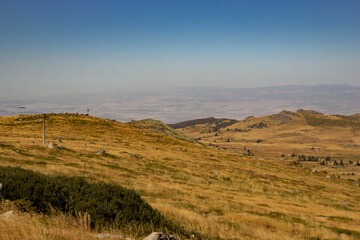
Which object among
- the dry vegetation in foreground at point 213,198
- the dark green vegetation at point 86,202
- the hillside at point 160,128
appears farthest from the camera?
the hillside at point 160,128

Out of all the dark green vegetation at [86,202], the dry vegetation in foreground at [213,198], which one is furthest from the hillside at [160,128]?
the dark green vegetation at [86,202]

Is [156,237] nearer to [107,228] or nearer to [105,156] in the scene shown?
[107,228]

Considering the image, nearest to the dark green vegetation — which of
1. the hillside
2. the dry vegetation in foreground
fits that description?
the dry vegetation in foreground

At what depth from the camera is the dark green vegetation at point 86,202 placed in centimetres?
883

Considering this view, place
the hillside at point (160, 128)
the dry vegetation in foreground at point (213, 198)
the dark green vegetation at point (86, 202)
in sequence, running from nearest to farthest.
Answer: the dark green vegetation at point (86, 202) < the dry vegetation in foreground at point (213, 198) < the hillside at point (160, 128)

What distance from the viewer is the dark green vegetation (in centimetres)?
883

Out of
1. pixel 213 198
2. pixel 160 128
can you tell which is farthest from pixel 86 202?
pixel 160 128

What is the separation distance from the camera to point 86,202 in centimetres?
934

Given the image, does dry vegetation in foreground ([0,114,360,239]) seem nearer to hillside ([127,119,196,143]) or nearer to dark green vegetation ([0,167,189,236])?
dark green vegetation ([0,167,189,236])

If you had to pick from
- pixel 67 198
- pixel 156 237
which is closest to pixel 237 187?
pixel 67 198

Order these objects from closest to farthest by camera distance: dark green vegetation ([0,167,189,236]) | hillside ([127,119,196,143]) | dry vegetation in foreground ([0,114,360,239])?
dark green vegetation ([0,167,189,236])
dry vegetation in foreground ([0,114,360,239])
hillside ([127,119,196,143])

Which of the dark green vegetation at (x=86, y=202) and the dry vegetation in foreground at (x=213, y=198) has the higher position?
the dark green vegetation at (x=86, y=202)

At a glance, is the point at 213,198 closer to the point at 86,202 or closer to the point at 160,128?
the point at 86,202

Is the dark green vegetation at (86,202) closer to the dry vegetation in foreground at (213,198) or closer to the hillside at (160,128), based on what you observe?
the dry vegetation in foreground at (213,198)
